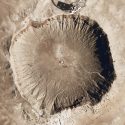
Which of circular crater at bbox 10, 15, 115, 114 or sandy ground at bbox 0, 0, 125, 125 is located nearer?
sandy ground at bbox 0, 0, 125, 125

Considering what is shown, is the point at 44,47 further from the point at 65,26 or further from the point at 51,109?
the point at 51,109

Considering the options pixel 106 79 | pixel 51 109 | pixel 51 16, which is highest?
pixel 51 16

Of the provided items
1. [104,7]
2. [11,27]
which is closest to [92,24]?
[104,7]

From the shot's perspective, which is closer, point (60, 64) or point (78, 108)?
point (78, 108)

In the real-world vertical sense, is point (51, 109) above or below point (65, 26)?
below
